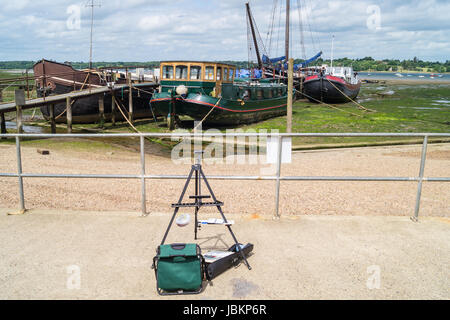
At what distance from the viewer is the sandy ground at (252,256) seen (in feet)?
11.9

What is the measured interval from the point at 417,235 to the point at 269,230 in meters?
1.91

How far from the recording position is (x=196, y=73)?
22.7 meters

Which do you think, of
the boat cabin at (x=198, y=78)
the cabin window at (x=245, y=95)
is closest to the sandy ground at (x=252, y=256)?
the boat cabin at (x=198, y=78)

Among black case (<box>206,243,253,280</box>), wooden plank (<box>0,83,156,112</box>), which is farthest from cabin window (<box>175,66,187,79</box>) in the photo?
black case (<box>206,243,253,280</box>)

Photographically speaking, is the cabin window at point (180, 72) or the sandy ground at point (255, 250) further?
the cabin window at point (180, 72)

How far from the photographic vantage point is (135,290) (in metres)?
3.59

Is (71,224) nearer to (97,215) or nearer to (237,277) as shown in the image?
(97,215)

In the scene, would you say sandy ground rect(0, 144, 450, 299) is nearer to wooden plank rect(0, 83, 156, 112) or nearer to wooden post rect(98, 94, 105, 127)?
wooden plank rect(0, 83, 156, 112)

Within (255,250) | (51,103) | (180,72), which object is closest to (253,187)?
(255,250)

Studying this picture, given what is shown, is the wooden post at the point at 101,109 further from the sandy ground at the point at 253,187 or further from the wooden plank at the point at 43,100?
the sandy ground at the point at 253,187

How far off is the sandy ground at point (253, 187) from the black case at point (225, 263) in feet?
11.5

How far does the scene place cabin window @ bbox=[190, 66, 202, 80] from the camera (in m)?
22.6

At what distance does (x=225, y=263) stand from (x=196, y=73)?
19802 mm
